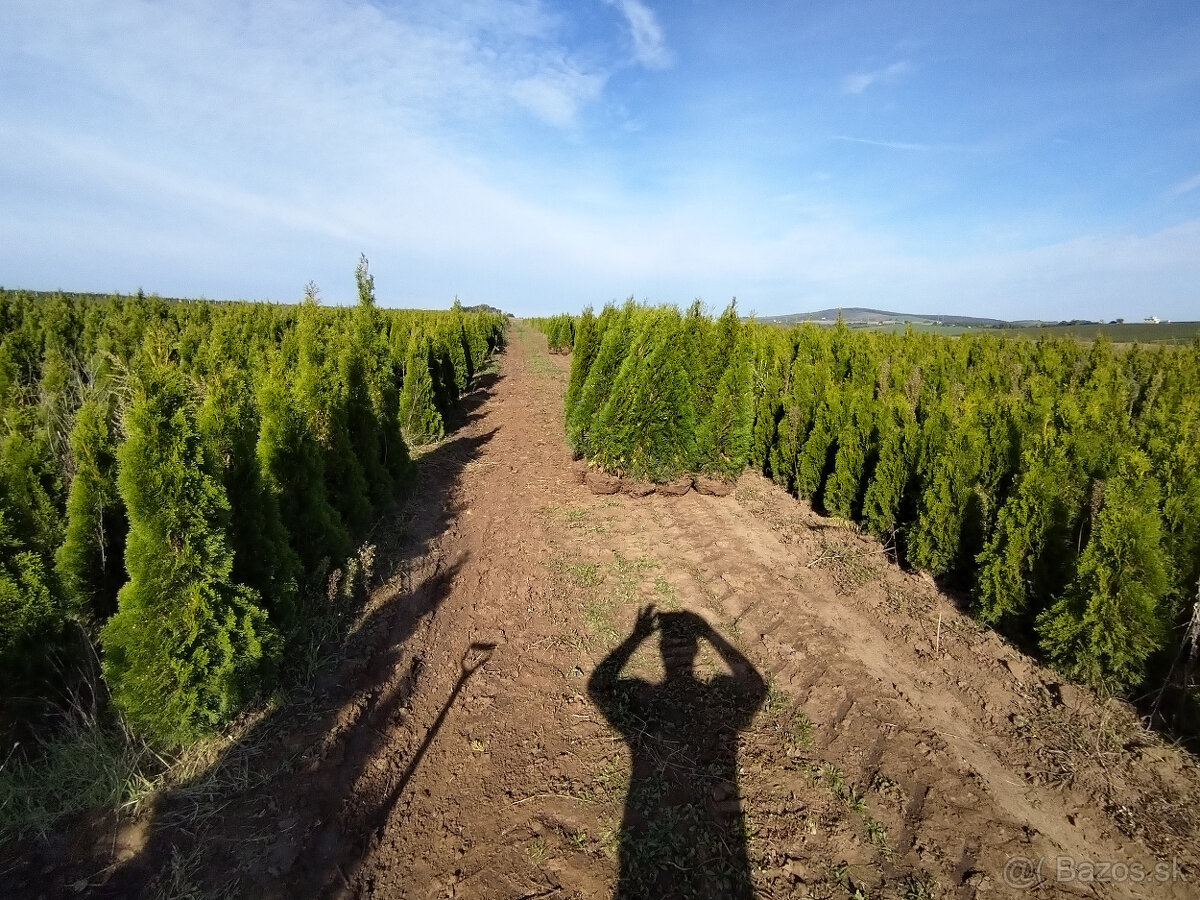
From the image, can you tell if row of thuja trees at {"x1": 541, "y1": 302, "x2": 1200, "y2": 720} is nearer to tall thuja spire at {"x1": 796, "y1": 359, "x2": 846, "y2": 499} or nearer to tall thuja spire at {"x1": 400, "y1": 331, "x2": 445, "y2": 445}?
tall thuja spire at {"x1": 796, "y1": 359, "x2": 846, "y2": 499}

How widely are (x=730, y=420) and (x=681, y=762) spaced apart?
550cm

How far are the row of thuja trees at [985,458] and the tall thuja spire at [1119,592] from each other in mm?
10

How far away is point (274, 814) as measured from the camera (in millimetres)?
2875

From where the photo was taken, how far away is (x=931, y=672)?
4.12 m

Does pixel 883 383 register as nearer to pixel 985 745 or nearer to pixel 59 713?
pixel 985 745

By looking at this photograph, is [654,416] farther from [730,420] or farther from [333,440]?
[333,440]

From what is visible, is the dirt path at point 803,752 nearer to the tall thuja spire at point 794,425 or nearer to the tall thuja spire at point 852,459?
the tall thuja spire at point 852,459

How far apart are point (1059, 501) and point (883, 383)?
609 cm

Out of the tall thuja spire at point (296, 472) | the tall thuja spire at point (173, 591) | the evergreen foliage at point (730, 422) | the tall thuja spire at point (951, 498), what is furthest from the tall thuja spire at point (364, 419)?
the tall thuja spire at point (951, 498)

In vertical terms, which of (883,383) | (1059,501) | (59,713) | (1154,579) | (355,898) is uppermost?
(883,383)

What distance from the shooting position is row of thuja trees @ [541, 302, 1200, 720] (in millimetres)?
3721

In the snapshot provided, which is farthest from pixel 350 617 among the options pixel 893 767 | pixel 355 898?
pixel 893 767

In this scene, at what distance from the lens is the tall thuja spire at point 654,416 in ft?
25.9

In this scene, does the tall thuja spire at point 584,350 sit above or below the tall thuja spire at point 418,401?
above
